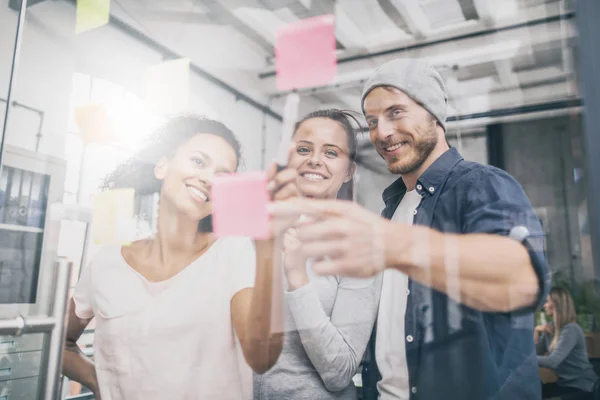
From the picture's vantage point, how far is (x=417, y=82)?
1.02 meters

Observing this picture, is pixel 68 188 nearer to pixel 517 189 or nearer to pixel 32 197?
pixel 32 197

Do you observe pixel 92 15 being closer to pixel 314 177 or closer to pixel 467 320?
pixel 314 177

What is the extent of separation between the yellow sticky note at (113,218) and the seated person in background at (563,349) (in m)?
1.10

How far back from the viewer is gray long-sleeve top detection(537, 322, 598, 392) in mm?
831

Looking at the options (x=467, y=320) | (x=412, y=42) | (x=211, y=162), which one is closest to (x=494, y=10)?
(x=412, y=42)

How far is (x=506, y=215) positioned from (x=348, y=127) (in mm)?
397

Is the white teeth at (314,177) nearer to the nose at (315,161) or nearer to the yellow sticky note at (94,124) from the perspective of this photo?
the nose at (315,161)

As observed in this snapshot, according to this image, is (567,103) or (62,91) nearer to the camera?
(567,103)

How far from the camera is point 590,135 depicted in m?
0.90

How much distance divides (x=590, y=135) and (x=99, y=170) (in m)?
1.31

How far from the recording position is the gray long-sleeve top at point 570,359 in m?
0.83

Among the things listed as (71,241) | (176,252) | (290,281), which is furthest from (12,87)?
(290,281)

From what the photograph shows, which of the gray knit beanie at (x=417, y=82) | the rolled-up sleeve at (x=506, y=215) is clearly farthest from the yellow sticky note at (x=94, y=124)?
the rolled-up sleeve at (x=506, y=215)

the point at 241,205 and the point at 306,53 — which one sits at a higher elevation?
the point at 306,53
